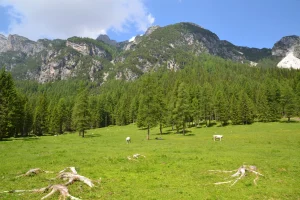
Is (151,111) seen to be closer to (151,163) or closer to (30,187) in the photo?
(151,163)

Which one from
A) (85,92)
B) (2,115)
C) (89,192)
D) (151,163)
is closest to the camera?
(89,192)

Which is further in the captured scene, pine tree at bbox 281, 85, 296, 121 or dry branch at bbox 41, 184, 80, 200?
pine tree at bbox 281, 85, 296, 121

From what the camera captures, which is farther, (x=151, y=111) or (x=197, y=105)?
(x=197, y=105)

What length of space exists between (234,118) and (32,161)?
80.8 meters

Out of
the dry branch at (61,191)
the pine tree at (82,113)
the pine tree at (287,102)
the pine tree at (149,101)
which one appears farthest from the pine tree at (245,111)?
the dry branch at (61,191)

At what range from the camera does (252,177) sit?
19.6 meters

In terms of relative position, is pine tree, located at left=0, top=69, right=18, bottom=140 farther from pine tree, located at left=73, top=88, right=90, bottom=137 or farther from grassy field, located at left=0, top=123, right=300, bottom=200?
grassy field, located at left=0, top=123, right=300, bottom=200

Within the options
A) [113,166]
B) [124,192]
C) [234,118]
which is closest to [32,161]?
[113,166]

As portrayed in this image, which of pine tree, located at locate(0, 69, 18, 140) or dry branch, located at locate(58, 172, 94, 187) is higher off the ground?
pine tree, located at locate(0, 69, 18, 140)

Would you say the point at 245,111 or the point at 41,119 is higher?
the point at 245,111

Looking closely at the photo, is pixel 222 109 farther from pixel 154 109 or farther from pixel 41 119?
pixel 41 119

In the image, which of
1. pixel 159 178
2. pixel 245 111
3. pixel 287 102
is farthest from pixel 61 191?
pixel 287 102

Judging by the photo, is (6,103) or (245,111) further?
(245,111)

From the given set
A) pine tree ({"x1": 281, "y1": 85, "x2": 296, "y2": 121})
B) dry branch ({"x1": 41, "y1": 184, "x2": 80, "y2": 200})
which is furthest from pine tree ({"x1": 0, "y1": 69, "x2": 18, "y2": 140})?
pine tree ({"x1": 281, "y1": 85, "x2": 296, "y2": 121})
